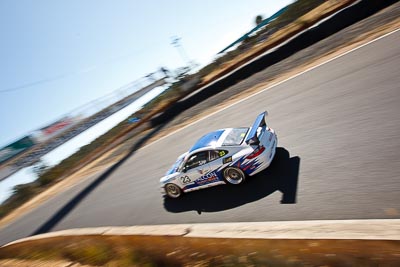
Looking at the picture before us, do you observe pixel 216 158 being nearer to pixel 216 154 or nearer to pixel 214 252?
pixel 216 154

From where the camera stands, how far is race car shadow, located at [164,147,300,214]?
6.33 metres

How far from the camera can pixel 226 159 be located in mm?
7102

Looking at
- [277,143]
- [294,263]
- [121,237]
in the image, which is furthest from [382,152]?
[121,237]

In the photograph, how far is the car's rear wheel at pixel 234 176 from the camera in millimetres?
6999

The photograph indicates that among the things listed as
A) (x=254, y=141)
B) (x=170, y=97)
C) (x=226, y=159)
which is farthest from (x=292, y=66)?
(x=170, y=97)

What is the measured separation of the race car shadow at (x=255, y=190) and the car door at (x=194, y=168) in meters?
0.48

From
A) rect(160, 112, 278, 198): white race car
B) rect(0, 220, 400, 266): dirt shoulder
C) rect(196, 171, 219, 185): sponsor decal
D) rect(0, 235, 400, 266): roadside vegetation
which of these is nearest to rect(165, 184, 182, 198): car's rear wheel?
rect(160, 112, 278, 198): white race car

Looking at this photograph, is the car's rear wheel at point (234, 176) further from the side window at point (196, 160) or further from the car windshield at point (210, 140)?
the car windshield at point (210, 140)

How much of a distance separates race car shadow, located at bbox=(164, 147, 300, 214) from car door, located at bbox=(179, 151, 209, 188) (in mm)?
485

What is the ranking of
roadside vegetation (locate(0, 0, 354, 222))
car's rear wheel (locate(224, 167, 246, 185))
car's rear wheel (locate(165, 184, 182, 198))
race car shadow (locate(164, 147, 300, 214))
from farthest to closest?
roadside vegetation (locate(0, 0, 354, 222)) < car's rear wheel (locate(165, 184, 182, 198)) < car's rear wheel (locate(224, 167, 246, 185)) < race car shadow (locate(164, 147, 300, 214))

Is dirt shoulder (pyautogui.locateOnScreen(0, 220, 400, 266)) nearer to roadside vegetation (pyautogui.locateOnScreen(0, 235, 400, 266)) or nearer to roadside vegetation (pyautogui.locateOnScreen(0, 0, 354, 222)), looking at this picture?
roadside vegetation (pyautogui.locateOnScreen(0, 235, 400, 266))

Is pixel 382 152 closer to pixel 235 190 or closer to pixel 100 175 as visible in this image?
pixel 235 190

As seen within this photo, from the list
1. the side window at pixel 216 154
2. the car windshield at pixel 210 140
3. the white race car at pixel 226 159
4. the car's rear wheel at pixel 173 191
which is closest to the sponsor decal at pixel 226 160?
the white race car at pixel 226 159

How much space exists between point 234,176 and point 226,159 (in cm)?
47
